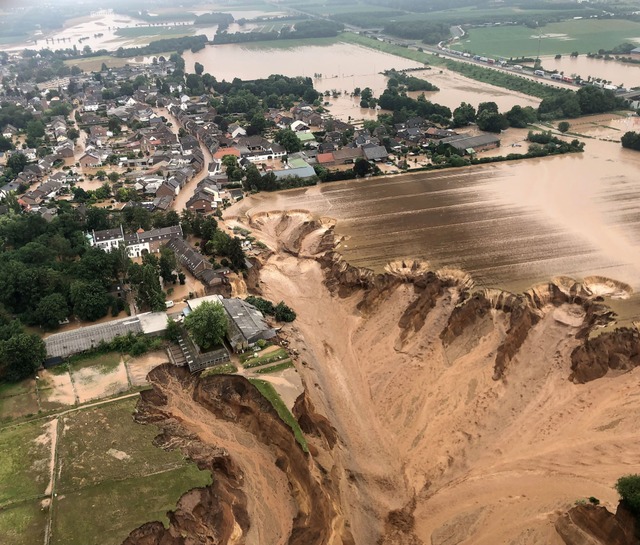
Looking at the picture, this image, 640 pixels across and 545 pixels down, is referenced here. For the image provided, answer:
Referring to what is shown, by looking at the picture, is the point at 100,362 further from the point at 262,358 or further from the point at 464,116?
the point at 464,116

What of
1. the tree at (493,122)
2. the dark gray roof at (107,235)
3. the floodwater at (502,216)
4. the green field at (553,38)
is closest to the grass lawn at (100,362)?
the dark gray roof at (107,235)

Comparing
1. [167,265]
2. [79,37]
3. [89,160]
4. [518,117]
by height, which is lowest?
[89,160]

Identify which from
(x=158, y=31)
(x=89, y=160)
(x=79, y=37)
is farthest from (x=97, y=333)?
(x=79, y=37)

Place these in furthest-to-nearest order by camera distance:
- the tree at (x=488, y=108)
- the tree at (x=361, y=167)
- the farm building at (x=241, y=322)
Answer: the tree at (x=488, y=108)
the tree at (x=361, y=167)
the farm building at (x=241, y=322)

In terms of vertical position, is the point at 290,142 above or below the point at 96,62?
below

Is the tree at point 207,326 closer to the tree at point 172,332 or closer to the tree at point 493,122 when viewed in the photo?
the tree at point 172,332

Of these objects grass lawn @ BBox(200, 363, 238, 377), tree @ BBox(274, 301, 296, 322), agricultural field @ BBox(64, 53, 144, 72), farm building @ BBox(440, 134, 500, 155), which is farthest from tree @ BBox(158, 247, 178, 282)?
agricultural field @ BBox(64, 53, 144, 72)
